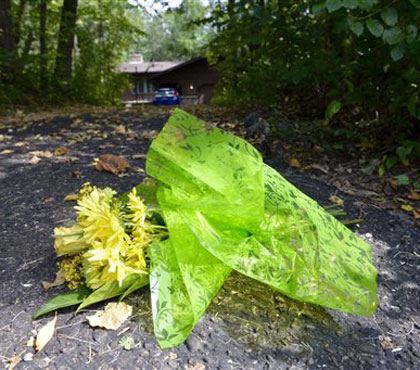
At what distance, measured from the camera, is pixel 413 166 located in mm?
2547

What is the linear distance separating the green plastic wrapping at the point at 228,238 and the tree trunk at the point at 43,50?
275 inches

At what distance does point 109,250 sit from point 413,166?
2194 millimetres

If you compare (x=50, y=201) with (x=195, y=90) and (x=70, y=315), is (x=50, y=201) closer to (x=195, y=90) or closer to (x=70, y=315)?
(x=70, y=315)

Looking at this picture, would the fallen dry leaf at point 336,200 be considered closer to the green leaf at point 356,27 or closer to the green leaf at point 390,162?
the green leaf at point 390,162

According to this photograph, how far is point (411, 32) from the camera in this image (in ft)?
6.24

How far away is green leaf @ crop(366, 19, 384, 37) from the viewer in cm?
188

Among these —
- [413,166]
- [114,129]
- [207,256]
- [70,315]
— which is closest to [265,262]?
[207,256]

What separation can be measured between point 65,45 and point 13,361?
8.42 m

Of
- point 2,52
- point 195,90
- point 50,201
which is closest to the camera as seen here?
point 50,201

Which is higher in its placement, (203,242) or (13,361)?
(203,242)

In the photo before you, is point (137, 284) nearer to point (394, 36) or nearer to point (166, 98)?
point (394, 36)

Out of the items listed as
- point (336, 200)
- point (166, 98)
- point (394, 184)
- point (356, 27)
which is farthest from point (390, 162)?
point (166, 98)

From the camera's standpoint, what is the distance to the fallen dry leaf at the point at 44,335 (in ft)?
3.39

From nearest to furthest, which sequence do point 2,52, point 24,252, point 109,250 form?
point 109,250 < point 24,252 < point 2,52
